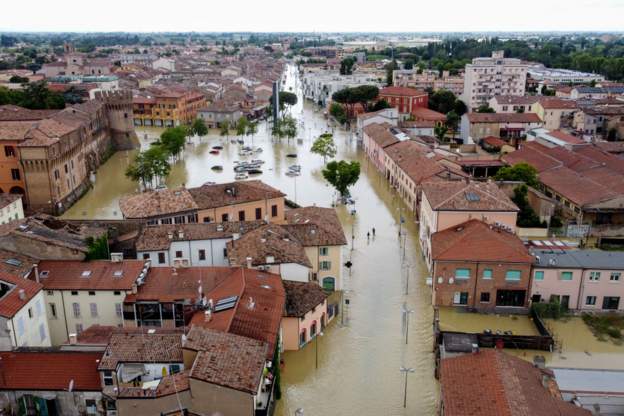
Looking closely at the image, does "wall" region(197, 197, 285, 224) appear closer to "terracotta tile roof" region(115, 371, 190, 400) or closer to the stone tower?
"terracotta tile roof" region(115, 371, 190, 400)

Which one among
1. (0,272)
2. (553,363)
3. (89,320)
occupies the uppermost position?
(0,272)

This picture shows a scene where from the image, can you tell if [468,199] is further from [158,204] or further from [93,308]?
[93,308]

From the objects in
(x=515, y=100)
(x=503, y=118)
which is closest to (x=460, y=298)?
(x=503, y=118)

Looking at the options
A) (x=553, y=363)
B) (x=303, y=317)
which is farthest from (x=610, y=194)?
(x=303, y=317)

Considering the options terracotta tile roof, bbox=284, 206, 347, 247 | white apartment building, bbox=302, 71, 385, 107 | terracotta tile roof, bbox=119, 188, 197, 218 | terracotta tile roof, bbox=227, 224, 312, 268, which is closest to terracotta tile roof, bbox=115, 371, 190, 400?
terracotta tile roof, bbox=227, 224, 312, 268

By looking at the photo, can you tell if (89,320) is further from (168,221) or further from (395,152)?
(395,152)

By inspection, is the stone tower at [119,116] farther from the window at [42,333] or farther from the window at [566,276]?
the window at [566,276]

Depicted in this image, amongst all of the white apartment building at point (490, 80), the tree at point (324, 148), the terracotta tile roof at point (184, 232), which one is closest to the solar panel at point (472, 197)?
the terracotta tile roof at point (184, 232)
